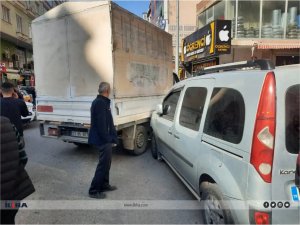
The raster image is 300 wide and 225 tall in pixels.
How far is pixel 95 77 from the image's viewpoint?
5.18 m

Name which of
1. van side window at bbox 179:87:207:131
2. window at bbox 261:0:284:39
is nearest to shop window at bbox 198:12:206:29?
window at bbox 261:0:284:39

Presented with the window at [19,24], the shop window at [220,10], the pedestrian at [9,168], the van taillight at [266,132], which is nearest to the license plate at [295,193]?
the van taillight at [266,132]

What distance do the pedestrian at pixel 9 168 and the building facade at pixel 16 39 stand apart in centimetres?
2113

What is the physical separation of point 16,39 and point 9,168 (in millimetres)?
26330

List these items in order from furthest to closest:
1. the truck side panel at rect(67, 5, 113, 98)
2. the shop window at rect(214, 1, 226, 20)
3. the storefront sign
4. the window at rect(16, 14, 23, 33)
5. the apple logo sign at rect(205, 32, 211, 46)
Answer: the window at rect(16, 14, 23, 33)
the shop window at rect(214, 1, 226, 20)
the apple logo sign at rect(205, 32, 211, 46)
the storefront sign
the truck side panel at rect(67, 5, 113, 98)

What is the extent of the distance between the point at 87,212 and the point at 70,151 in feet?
10.8

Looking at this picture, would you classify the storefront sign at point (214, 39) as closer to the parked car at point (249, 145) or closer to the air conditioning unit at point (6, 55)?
the parked car at point (249, 145)

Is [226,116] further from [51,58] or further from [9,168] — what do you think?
[51,58]

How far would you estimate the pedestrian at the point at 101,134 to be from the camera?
378 centimetres

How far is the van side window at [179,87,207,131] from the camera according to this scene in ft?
10.4

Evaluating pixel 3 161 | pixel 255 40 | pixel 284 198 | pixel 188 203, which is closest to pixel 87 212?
pixel 188 203

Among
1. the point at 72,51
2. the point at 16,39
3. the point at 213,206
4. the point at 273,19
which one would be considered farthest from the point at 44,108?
the point at 16,39

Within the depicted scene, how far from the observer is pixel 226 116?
102 inches

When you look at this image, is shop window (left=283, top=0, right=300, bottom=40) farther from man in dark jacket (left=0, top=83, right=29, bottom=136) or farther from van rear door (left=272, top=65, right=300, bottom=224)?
man in dark jacket (left=0, top=83, right=29, bottom=136)
